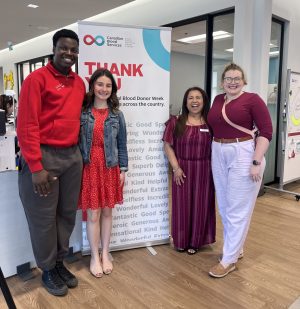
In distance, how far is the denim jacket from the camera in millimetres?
2092

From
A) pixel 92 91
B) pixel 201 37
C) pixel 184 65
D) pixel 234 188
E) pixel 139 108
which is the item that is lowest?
pixel 234 188

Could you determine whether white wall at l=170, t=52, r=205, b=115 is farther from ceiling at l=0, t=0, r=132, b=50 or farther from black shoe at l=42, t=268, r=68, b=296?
black shoe at l=42, t=268, r=68, b=296

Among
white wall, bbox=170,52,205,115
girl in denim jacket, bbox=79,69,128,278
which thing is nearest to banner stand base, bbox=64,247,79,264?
girl in denim jacket, bbox=79,69,128,278

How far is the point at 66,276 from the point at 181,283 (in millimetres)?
784

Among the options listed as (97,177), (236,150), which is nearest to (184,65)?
(236,150)

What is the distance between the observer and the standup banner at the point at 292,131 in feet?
13.6

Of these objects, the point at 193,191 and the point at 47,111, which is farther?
the point at 193,191

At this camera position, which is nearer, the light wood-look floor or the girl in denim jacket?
the light wood-look floor

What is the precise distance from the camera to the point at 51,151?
1.89 m

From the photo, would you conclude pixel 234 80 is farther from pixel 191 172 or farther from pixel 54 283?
pixel 54 283

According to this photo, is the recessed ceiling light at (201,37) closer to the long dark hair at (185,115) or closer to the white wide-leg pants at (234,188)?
the long dark hair at (185,115)

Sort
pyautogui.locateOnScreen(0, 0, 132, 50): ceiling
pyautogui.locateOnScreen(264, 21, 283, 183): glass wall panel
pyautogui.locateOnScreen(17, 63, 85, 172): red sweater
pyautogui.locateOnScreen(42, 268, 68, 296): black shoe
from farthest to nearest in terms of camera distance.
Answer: pyautogui.locateOnScreen(0, 0, 132, 50): ceiling, pyautogui.locateOnScreen(264, 21, 283, 183): glass wall panel, pyautogui.locateOnScreen(42, 268, 68, 296): black shoe, pyautogui.locateOnScreen(17, 63, 85, 172): red sweater

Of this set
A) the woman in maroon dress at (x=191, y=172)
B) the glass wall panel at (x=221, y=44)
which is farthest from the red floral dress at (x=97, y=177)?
the glass wall panel at (x=221, y=44)

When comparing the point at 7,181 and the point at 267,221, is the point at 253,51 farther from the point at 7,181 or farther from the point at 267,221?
the point at 7,181
